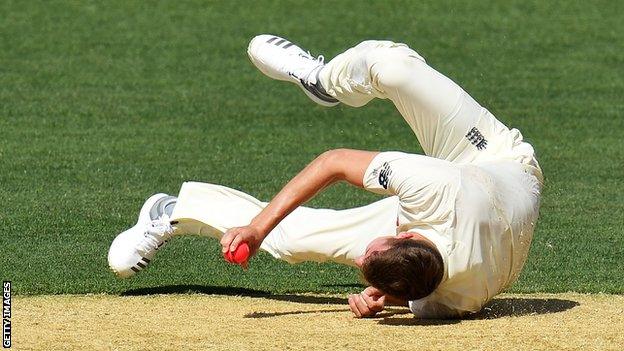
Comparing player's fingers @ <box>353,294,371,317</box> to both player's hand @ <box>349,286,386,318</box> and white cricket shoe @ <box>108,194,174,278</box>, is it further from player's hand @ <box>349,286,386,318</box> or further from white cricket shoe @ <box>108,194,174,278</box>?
white cricket shoe @ <box>108,194,174,278</box>

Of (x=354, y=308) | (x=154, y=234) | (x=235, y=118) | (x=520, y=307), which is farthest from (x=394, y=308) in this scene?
(x=235, y=118)

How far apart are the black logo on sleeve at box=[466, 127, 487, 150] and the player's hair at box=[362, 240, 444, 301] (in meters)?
0.98

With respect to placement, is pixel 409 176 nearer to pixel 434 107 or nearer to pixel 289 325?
pixel 434 107

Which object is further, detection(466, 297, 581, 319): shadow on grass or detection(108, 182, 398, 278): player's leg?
detection(108, 182, 398, 278): player's leg

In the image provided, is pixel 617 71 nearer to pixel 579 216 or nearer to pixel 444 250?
pixel 579 216

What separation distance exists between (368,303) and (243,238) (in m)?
0.84

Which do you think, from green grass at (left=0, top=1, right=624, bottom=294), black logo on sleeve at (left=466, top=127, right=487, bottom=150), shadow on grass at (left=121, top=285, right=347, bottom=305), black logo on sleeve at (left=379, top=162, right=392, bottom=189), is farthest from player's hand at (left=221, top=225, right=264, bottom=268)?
green grass at (left=0, top=1, right=624, bottom=294)

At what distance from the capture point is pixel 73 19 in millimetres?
17516

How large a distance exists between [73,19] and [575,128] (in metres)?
7.45

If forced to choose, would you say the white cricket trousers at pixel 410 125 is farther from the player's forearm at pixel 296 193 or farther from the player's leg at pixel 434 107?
the player's forearm at pixel 296 193

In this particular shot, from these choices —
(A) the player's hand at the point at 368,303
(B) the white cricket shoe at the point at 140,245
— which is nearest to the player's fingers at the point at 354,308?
(A) the player's hand at the point at 368,303

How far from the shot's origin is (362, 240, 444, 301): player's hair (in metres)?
6.26

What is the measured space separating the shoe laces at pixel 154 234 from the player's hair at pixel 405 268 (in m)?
1.76

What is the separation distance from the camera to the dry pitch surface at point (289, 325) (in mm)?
6375
